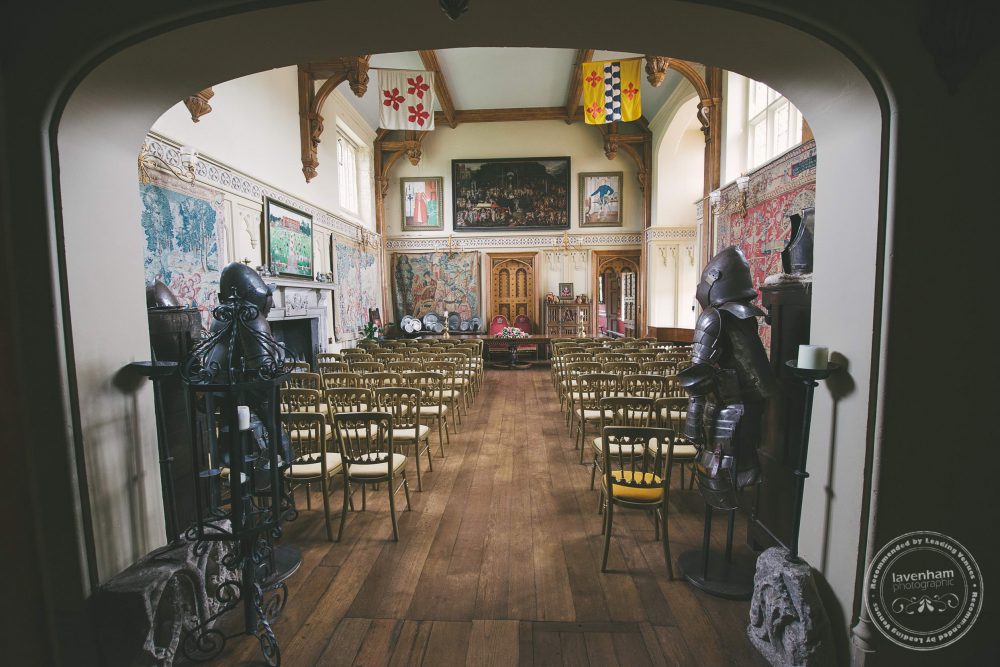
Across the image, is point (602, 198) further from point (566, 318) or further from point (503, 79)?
point (503, 79)

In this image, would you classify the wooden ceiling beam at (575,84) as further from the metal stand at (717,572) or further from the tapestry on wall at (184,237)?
the metal stand at (717,572)

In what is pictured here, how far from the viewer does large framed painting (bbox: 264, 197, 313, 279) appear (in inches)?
269

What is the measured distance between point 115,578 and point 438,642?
1.50 m

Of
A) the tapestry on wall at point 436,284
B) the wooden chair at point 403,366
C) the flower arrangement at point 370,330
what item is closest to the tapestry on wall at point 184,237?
the wooden chair at point 403,366

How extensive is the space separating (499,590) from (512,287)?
11.3m

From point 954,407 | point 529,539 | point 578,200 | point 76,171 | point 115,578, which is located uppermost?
point 578,200

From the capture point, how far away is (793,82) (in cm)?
196

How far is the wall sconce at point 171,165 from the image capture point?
4.43 metres

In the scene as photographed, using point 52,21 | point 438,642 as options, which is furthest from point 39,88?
point 438,642

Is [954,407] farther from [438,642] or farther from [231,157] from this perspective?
[231,157]

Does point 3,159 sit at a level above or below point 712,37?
below

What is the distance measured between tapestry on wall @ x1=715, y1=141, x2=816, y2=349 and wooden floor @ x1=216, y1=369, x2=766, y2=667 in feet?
14.8

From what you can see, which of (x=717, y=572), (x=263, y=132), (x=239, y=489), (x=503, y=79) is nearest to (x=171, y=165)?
(x=263, y=132)

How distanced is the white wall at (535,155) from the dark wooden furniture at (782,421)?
10649 mm
